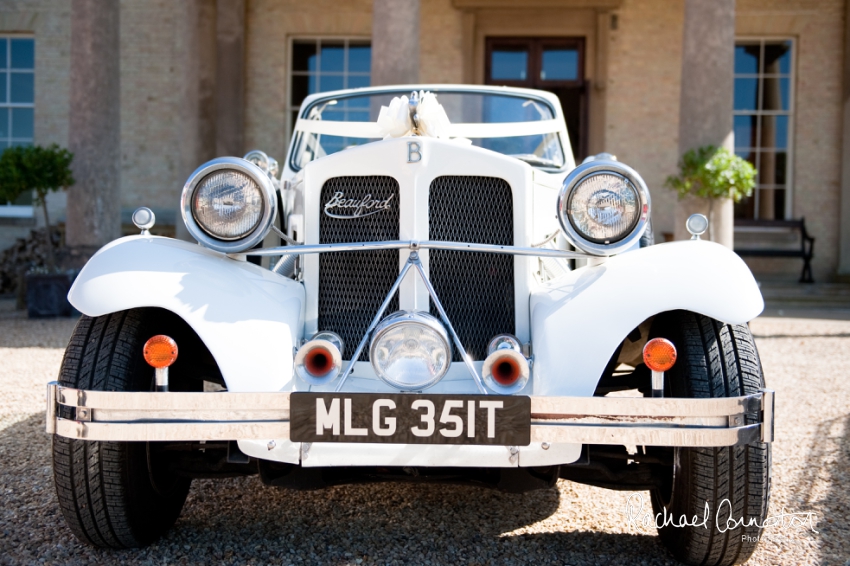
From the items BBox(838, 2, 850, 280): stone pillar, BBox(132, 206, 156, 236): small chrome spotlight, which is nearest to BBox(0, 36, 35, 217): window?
BBox(132, 206, 156, 236): small chrome spotlight

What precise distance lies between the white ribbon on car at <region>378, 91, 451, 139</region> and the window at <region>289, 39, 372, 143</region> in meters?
9.93

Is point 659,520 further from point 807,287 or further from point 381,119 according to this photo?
point 807,287

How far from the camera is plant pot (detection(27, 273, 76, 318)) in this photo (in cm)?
860

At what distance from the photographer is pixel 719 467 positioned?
2133 mm

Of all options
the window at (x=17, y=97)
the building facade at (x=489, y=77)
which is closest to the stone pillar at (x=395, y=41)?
the building facade at (x=489, y=77)

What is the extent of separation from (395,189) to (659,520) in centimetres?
138

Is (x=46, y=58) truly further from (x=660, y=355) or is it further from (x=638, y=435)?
(x=638, y=435)

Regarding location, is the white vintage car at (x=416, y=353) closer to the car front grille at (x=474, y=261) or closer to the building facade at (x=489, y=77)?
the car front grille at (x=474, y=261)

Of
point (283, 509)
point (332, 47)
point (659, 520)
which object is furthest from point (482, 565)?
point (332, 47)

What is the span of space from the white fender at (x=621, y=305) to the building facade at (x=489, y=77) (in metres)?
9.69

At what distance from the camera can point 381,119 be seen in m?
2.95

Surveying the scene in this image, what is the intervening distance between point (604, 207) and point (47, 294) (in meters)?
7.97

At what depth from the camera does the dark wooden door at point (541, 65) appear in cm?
1200

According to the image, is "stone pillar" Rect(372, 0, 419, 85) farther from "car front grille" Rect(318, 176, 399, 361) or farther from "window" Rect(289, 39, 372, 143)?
"car front grille" Rect(318, 176, 399, 361)
